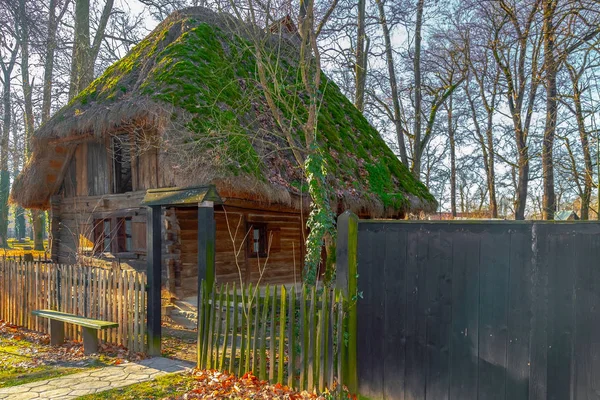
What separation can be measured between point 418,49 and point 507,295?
16.6 meters

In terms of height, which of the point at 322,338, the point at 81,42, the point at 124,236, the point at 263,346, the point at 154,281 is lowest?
the point at 263,346

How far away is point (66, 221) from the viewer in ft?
43.9

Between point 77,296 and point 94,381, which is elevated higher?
point 77,296

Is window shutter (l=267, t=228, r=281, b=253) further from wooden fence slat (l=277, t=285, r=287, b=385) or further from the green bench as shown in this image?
wooden fence slat (l=277, t=285, r=287, b=385)

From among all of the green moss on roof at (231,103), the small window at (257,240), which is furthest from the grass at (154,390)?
the small window at (257,240)

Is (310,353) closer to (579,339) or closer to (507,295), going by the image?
(507,295)

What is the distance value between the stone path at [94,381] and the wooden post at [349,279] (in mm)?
2424

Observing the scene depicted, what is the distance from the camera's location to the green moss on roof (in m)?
9.28

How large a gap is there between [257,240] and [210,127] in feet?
11.9

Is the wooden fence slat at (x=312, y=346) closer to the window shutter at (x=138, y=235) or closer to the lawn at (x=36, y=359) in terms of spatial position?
Result: the lawn at (x=36, y=359)

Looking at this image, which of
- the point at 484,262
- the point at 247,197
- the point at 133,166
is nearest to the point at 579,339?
the point at 484,262

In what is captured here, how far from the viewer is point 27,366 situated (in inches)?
264

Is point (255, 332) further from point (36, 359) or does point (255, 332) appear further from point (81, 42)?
point (81, 42)

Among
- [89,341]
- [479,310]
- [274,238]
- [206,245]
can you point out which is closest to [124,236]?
[274,238]
